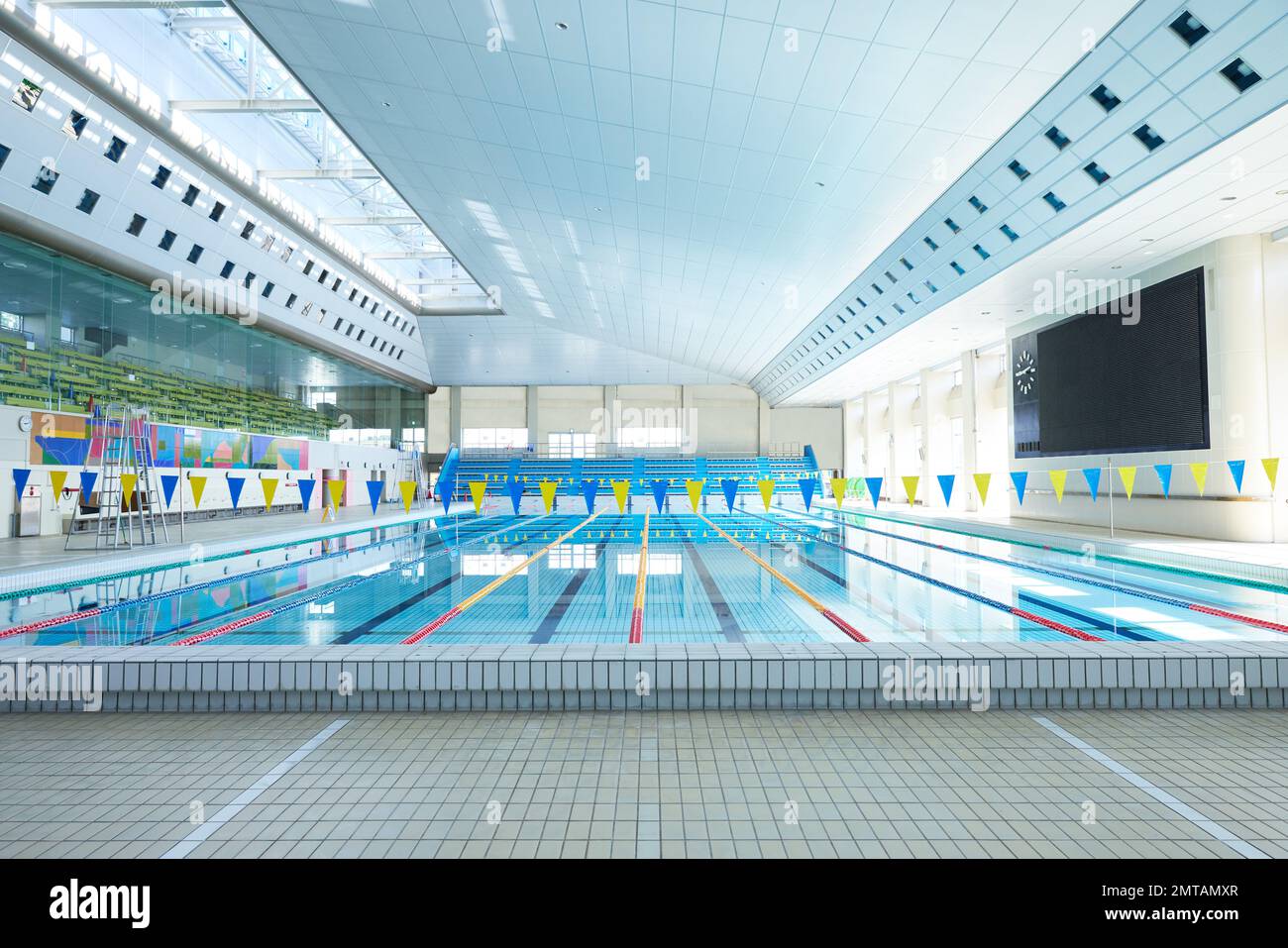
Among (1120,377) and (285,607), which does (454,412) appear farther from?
(285,607)

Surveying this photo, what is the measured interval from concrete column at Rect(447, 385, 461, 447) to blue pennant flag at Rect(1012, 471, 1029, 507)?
2100 centimetres

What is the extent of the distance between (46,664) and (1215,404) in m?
11.8

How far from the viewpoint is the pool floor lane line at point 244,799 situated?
5.80 feet

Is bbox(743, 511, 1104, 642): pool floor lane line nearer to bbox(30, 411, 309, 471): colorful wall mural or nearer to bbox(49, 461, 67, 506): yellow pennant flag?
bbox(49, 461, 67, 506): yellow pennant flag

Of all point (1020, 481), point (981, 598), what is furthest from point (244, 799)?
point (1020, 481)

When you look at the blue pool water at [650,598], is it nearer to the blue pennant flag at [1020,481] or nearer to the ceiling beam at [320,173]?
the blue pennant flag at [1020,481]

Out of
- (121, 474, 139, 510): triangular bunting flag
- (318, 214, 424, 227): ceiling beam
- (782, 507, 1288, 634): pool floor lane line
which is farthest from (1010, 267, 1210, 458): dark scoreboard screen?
(121, 474, 139, 510): triangular bunting flag

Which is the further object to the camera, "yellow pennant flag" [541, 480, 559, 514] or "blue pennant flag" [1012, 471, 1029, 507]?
"blue pennant flag" [1012, 471, 1029, 507]

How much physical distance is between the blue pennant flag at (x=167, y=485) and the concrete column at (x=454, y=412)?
14.8m

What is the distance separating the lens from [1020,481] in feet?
41.1

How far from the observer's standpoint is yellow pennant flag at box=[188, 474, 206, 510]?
11914 mm

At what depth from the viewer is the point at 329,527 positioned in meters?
11.2
